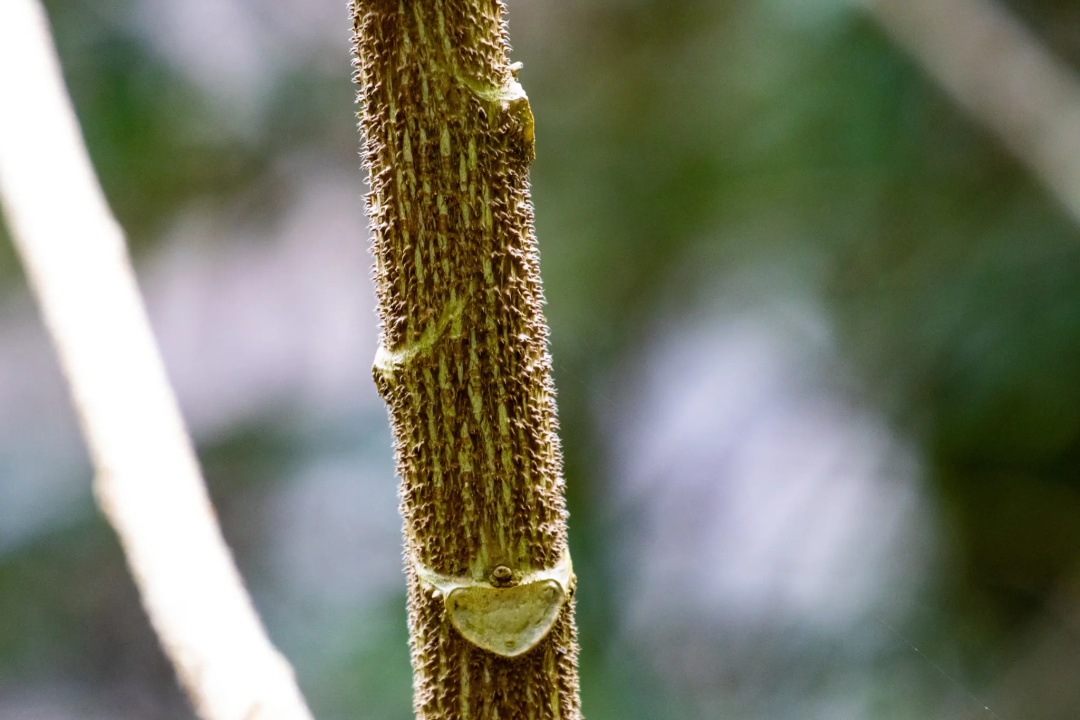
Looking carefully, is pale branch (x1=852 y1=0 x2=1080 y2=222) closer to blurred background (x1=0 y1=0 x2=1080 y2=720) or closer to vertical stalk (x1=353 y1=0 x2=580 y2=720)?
blurred background (x1=0 y1=0 x2=1080 y2=720)

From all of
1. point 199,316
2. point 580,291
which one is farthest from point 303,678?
point 580,291

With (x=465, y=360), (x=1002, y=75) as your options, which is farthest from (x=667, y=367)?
(x=465, y=360)

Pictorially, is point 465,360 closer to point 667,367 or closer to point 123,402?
point 123,402

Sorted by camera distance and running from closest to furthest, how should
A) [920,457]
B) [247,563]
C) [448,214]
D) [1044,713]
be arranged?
1. [448,214]
2. [1044,713]
3. [920,457]
4. [247,563]

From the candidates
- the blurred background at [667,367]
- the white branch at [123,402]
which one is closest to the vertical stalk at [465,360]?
the white branch at [123,402]

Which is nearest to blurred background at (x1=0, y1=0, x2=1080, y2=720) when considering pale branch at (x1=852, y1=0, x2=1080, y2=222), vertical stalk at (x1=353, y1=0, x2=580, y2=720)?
pale branch at (x1=852, y1=0, x2=1080, y2=222)

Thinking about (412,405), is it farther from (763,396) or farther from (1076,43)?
(1076,43)

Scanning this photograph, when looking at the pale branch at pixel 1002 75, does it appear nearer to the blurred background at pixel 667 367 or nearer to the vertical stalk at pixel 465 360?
the blurred background at pixel 667 367
